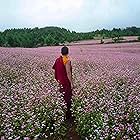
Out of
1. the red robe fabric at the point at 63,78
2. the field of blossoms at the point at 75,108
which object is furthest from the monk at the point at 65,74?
the field of blossoms at the point at 75,108

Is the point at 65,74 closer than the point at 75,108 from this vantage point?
No

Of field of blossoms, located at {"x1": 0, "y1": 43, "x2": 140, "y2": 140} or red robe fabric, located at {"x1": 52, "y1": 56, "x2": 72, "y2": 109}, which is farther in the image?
red robe fabric, located at {"x1": 52, "y1": 56, "x2": 72, "y2": 109}

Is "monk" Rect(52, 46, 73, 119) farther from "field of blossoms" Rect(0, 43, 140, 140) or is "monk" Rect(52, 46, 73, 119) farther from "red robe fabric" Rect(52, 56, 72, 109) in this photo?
"field of blossoms" Rect(0, 43, 140, 140)

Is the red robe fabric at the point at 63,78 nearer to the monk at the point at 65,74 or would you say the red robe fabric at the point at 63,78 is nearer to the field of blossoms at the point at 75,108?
the monk at the point at 65,74

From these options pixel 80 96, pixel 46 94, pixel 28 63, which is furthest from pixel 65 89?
pixel 28 63

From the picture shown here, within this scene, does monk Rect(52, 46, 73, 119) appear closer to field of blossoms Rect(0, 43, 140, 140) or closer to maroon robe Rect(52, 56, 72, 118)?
maroon robe Rect(52, 56, 72, 118)

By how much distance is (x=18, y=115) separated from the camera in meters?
8.11

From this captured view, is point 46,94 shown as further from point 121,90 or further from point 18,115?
point 121,90

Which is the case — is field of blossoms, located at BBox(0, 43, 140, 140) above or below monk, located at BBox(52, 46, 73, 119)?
below

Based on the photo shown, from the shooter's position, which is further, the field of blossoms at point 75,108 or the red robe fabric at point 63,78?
the red robe fabric at point 63,78

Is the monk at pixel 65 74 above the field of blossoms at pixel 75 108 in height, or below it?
above

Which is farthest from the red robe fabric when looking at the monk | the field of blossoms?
the field of blossoms

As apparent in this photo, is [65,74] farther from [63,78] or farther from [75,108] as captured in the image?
[75,108]

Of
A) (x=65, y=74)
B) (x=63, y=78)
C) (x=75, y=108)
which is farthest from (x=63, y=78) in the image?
(x=75, y=108)
